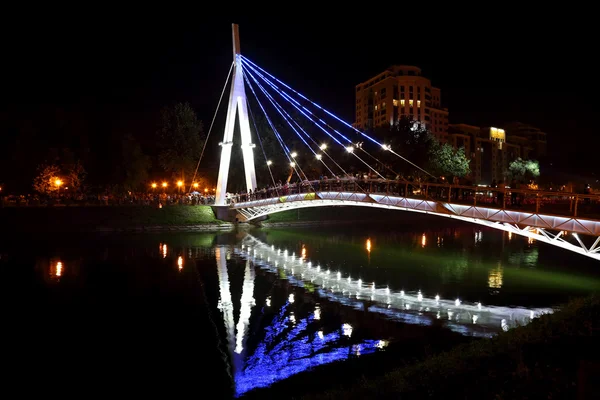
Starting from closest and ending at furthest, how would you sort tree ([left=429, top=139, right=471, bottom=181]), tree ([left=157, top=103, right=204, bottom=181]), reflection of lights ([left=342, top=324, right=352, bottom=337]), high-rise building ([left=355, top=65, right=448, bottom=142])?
reflection of lights ([left=342, top=324, right=352, bottom=337])
tree ([left=157, top=103, right=204, bottom=181])
tree ([left=429, top=139, right=471, bottom=181])
high-rise building ([left=355, top=65, right=448, bottom=142])

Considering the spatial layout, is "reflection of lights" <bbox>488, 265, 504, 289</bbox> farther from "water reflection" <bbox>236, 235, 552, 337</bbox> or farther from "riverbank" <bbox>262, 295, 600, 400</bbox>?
"riverbank" <bbox>262, 295, 600, 400</bbox>

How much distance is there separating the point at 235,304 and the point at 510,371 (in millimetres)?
11313

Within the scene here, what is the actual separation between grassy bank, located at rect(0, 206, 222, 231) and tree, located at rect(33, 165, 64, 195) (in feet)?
22.8

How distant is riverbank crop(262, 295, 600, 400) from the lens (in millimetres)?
5906

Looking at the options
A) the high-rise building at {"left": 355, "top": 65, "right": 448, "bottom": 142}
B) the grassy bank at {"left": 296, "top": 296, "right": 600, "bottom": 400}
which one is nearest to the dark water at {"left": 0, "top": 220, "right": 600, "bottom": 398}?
the grassy bank at {"left": 296, "top": 296, "right": 600, "bottom": 400}

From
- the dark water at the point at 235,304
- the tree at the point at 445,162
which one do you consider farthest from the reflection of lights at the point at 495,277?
the tree at the point at 445,162

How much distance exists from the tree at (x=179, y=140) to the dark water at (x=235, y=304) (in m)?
21.4

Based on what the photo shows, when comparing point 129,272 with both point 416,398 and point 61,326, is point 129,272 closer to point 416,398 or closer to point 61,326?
point 61,326

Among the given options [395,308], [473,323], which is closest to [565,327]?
[473,323]

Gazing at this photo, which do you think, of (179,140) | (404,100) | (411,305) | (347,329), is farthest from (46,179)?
(404,100)

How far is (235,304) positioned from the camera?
16672 mm

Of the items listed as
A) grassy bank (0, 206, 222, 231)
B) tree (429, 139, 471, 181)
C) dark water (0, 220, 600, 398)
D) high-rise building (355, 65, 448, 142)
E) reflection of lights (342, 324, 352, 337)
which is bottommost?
dark water (0, 220, 600, 398)

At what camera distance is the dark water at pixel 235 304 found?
35.7ft

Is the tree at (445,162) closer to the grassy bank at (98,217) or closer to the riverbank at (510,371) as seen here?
the grassy bank at (98,217)
